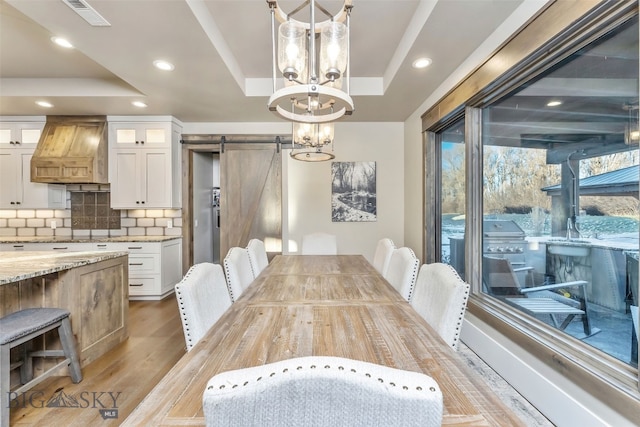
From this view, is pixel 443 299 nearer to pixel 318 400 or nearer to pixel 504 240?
pixel 318 400

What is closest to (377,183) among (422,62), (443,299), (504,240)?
(422,62)

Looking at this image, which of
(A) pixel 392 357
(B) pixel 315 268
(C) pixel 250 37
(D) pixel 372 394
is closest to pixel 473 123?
(B) pixel 315 268

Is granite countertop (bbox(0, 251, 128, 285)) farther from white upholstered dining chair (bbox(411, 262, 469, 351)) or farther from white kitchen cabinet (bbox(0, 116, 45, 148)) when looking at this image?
white kitchen cabinet (bbox(0, 116, 45, 148))

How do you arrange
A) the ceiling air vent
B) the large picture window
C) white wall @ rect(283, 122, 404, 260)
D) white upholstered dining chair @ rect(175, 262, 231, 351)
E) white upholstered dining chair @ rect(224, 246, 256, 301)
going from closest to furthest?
white upholstered dining chair @ rect(175, 262, 231, 351)
the large picture window
the ceiling air vent
white upholstered dining chair @ rect(224, 246, 256, 301)
white wall @ rect(283, 122, 404, 260)

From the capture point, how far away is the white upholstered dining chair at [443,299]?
129 cm

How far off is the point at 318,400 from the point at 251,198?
13.7ft

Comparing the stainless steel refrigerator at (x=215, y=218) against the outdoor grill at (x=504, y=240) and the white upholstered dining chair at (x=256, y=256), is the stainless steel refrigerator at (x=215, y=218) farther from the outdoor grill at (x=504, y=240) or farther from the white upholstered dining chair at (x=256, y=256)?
the outdoor grill at (x=504, y=240)

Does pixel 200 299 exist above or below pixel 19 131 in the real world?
below

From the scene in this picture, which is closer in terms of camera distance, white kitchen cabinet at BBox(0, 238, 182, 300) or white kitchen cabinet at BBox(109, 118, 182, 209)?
white kitchen cabinet at BBox(0, 238, 182, 300)

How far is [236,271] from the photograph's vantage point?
6.72 ft

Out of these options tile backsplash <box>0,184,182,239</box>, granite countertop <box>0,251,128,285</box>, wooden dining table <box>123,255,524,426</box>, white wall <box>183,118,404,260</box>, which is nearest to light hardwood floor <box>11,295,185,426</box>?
granite countertop <box>0,251,128,285</box>

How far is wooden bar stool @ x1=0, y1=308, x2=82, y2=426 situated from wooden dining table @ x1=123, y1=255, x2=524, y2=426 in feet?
4.23

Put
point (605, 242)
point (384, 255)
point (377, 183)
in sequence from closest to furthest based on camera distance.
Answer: point (605, 242), point (384, 255), point (377, 183)

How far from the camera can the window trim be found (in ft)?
4.33
